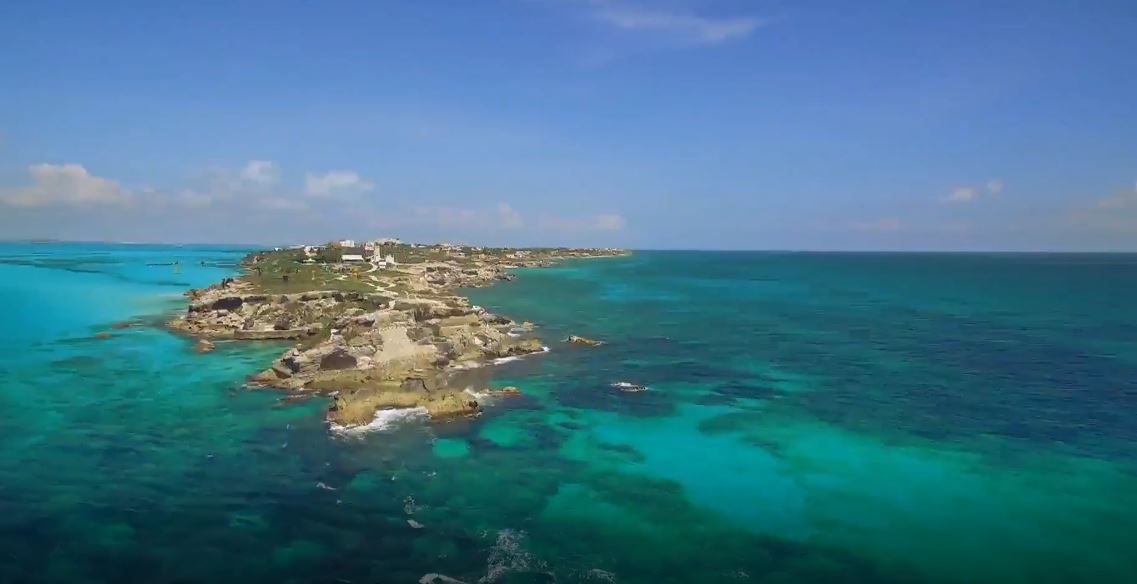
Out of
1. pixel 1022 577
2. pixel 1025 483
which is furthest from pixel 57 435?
pixel 1025 483

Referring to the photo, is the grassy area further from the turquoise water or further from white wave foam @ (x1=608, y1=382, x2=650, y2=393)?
white wave foam @ (x1=608, y1=382, x2=650, y2=393)

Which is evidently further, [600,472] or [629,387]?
[629,387]

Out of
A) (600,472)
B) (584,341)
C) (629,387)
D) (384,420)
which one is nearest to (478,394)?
(384,420)

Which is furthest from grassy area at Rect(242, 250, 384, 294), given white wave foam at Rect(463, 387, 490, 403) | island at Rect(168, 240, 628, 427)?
white wave foam at Rect(463, 387, 490, 403)

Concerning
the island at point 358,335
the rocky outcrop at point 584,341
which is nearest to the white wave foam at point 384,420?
the island at point 358,335

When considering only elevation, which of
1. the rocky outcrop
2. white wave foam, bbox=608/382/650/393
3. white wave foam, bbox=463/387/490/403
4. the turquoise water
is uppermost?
the rocky outcrop

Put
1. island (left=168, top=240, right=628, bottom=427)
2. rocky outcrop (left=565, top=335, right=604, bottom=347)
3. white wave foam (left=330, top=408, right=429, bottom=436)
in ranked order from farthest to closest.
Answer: rocky outcrop (left=565, top=335, right=604, bottom=347) < island (left=168, top=240, right=628, bottom=427) < white wave foam (left=330, top=408, right=429, bottom=436)

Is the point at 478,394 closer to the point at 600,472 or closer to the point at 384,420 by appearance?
the point at 384,420
